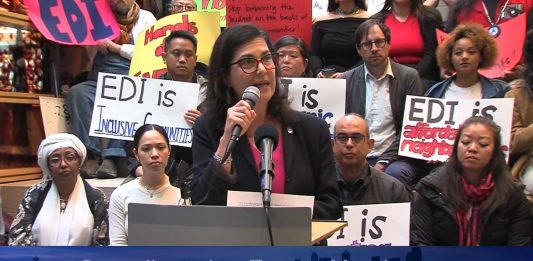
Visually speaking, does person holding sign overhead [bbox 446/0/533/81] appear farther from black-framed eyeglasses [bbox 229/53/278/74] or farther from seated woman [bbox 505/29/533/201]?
black-framed eyeglasses [bbox 229/53/278/74]

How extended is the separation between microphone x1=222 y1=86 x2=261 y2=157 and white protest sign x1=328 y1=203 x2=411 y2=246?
177 cm

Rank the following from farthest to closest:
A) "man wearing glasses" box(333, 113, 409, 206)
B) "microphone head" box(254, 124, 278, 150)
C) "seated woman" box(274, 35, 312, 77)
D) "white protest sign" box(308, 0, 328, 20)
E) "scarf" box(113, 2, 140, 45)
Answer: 1. "white protest sign" box(308, 0, 328, 20)
2. "scarf" box(113, 2, 140, 45)
3. "seated woman" box(274, 35, 312, 77)
4. "man wearing glasses" box(333, 113, 409, 206)
5. "microphone head" box(254, 124, 278, 150)

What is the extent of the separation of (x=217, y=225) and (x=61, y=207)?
243cm

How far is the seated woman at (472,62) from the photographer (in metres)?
5.25

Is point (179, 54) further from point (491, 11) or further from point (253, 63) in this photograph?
point (253, 63)

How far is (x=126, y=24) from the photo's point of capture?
6539 millimetres

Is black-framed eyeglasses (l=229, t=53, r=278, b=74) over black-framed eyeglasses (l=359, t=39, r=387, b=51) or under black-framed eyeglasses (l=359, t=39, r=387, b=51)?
under

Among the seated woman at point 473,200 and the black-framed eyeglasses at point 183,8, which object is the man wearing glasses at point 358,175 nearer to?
the seated woman at point 473,200

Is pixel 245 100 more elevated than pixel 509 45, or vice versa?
pixel 509 45

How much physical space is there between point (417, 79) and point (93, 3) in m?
2.68

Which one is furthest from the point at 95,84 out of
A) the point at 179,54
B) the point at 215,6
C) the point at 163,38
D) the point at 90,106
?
the point at 215,6

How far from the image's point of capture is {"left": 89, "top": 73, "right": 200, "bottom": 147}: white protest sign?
5320 mm

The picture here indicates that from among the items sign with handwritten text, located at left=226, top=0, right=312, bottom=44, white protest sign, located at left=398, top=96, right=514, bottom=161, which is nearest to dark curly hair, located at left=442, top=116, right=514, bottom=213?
white protest sign, located at left=398, top=96, right=514, bottom=161

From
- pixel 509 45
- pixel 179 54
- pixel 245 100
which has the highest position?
pixel 509 45
